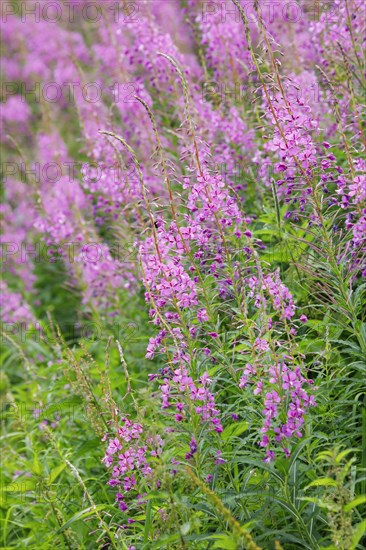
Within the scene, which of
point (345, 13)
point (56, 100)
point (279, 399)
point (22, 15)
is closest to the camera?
point (279, 399)

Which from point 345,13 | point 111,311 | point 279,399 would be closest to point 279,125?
point 279,399

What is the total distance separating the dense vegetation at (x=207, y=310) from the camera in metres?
3.18

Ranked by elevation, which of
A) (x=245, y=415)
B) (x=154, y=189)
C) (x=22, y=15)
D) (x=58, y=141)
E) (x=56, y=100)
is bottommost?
(x=245, y=415)

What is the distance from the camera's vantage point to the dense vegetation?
3.18 m

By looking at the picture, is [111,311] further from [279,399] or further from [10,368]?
[279,399]

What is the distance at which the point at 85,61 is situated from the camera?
36.6 ft

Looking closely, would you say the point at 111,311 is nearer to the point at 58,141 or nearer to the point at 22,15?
the point at 58,141

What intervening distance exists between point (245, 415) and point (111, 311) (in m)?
2.74

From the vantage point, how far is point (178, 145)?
19.9 ft

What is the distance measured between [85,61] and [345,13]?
6.88m

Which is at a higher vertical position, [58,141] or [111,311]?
[58,141]

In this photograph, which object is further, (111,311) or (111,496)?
(111,311)

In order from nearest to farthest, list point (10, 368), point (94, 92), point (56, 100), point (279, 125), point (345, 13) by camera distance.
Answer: point (279, 125), point (345, 13), point (10, 368), point (94, 92), point (56, 100)

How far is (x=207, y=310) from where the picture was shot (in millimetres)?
3670
